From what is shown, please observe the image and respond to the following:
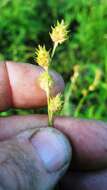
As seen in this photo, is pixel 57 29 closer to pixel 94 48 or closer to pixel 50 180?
pixel 50 180

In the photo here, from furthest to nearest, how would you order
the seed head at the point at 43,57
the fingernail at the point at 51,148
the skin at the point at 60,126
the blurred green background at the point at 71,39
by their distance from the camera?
the blurred green background at the point at 71,39
the skin at the point at 60,126
the fingernail at the point at 51,148
the seed head at the point at 43,57

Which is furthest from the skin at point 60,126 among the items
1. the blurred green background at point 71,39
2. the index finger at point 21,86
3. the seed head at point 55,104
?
the blurred green background at point 71,39

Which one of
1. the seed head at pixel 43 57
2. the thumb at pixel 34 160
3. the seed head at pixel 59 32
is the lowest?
the thumb at pixel 34 160

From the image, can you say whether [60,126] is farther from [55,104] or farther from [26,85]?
[55,104]

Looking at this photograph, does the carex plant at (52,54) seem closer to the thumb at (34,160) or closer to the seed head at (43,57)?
the seed head at (43,57)

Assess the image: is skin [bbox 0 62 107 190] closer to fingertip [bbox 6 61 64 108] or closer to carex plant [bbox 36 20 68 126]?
fingertip [bbox 6 61 64 108]

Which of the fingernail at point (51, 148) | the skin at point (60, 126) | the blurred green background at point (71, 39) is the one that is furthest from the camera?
the blurred green background at point (71, 39)

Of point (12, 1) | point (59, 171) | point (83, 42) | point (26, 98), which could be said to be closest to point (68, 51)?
point (83, 42)

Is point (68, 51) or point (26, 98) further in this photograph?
point (68, 51)
